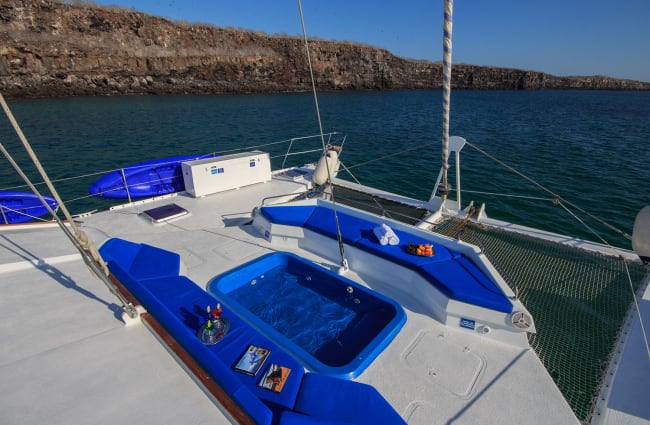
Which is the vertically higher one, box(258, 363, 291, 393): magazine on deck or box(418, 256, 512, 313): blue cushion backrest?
box(258, 363, 291, 393): magazine on deck

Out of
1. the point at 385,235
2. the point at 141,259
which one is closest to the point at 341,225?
the point at 385,235

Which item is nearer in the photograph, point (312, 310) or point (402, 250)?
point (312, 310)

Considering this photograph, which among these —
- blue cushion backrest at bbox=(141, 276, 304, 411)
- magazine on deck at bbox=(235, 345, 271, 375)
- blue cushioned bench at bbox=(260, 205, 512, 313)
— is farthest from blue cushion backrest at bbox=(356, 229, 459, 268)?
magazine on deck at bbox=(235, 345, 271, 375)

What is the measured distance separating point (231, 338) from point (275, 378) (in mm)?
1182

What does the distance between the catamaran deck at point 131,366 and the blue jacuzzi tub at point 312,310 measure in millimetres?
330

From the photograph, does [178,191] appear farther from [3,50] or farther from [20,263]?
[3,50]

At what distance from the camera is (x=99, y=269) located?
13.3 feet

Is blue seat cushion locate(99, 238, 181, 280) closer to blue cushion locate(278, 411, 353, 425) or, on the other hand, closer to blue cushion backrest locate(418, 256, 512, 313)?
blue cushion locate(278, 411, 353, 425)

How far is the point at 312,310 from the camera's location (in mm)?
7078

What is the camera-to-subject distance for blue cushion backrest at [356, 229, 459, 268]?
696 centimetres

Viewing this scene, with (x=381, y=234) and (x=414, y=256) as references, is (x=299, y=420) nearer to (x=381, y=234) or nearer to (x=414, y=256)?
(x=414, y=256)

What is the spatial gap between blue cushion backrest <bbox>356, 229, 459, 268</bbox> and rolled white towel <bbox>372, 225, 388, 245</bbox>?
93 millimetres

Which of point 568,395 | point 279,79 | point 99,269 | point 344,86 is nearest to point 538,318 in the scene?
point 568,395

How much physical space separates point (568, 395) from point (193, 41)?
104198 mm
